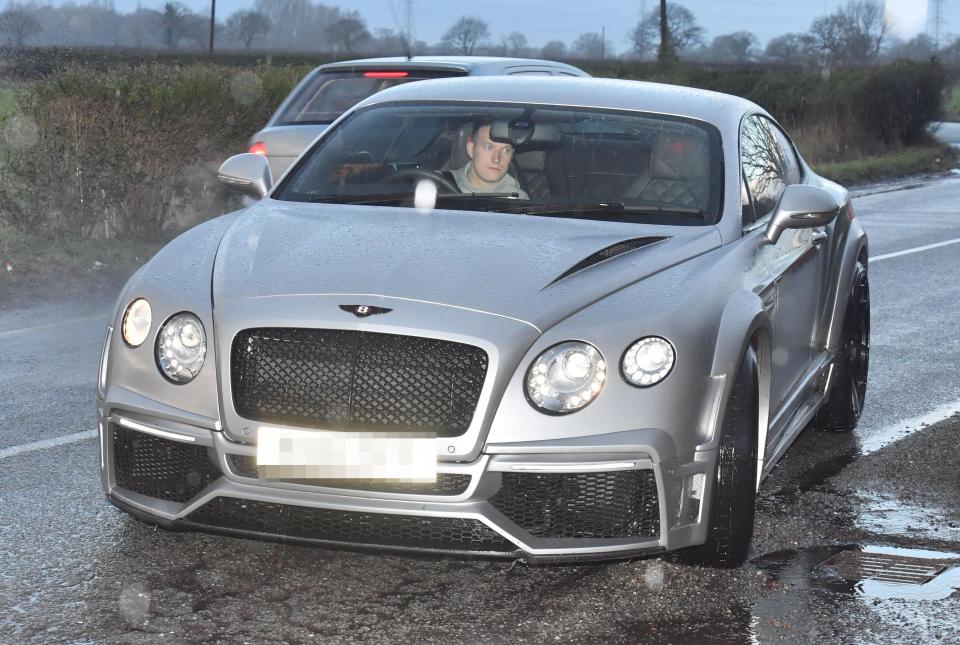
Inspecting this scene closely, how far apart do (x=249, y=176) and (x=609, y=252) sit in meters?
1.78

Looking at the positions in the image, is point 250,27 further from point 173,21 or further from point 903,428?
point 903,428

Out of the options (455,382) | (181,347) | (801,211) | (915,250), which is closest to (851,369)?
(801,211)

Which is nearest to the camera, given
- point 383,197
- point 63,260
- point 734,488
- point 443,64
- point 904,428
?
point 734,488

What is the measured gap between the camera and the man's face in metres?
5.71

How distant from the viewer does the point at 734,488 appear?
14.7 ft

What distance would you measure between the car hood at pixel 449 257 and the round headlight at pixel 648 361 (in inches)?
8.8

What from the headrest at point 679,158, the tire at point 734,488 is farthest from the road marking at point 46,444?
the tire at point 734,488

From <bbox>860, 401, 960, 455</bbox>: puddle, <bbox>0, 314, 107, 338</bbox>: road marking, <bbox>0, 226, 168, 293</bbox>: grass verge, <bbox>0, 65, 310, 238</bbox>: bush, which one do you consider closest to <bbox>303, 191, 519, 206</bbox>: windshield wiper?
<bbox>860, 401, 960, 455</bbox>: puddle

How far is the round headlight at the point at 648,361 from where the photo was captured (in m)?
4.17

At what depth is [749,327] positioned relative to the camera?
461 cm

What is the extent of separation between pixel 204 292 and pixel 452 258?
30.2 inches

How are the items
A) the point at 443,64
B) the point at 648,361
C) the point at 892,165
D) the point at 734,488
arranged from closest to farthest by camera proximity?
the point at 648,361
the point at 734,488
the point at 443,64
the point at 892,165

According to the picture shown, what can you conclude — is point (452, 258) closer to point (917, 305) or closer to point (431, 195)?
point (431, 195)

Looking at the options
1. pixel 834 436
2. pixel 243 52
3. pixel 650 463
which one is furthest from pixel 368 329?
pixel 243 52
